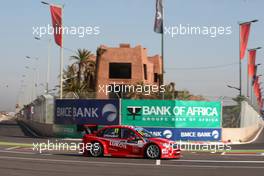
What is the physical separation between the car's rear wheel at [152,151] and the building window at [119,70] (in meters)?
52.5

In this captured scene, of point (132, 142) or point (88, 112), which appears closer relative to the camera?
point (132, 142)

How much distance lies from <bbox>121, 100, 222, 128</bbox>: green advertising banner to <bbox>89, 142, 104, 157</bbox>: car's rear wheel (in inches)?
424

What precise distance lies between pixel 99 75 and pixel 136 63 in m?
5.40

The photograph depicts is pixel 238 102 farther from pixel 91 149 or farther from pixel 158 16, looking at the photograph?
pixel 91 149

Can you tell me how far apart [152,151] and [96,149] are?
232cm

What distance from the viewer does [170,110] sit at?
3008 cm

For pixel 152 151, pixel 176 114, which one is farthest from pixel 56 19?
pixel 152 151

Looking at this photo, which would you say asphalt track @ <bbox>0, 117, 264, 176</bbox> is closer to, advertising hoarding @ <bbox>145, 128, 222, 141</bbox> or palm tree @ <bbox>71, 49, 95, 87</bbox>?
advertising hoarding @ <bbox>145, 128, 222, 141</bbox>

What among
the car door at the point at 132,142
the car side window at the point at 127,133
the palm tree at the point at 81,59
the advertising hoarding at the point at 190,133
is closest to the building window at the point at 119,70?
the palm tree at the point at 81,59

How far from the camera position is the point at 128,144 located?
19250 mm

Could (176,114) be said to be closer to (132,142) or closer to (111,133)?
(111,133)

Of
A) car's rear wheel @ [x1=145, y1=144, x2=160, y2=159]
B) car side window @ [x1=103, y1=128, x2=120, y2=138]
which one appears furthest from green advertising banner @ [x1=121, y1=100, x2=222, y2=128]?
car's rear wheel @ [x1=145, y1=144, x2=160, y2=159]

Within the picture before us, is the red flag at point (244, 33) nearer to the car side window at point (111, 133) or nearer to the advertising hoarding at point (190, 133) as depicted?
the advertising hoarding at point (190, 133)

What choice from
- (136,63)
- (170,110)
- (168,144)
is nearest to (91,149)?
(168,144)
